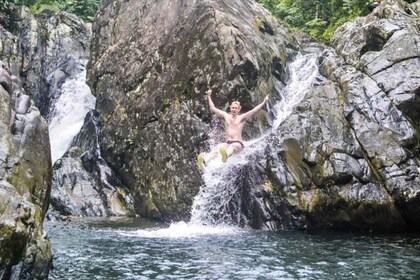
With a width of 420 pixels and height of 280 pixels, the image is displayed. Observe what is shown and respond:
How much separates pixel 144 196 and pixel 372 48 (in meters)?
8.90

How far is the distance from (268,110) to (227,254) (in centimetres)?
741

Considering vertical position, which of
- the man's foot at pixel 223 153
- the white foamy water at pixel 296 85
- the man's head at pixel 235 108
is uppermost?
the white foamy water at pixel 296 85

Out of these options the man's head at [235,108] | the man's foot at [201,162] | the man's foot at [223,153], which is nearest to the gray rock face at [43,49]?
the man's head at [235,108]

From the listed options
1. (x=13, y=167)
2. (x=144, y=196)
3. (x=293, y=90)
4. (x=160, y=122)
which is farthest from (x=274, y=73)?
(x=13, y=167)

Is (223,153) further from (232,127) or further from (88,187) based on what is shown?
(88,187)

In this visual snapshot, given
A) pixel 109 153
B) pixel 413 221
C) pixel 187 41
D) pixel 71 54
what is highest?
pixel 71 54

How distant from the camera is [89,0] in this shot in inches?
1275

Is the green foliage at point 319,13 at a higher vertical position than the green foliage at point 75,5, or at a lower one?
lower

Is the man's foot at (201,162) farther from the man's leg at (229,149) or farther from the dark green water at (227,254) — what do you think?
the dark green water at (227,254)

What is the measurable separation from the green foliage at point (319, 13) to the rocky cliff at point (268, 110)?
13.2ft

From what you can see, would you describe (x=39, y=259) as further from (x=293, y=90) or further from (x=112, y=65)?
(x=112, y=65)

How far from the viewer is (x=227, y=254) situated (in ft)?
31.6

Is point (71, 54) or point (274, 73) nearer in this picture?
point (274, 73)

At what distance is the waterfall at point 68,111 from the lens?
71.5 ft
